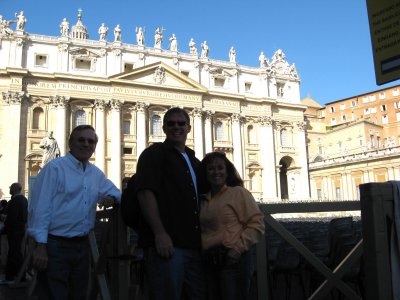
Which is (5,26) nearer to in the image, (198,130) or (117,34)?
(117,34)

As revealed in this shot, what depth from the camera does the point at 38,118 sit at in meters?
34.0

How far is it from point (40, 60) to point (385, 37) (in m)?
35.4

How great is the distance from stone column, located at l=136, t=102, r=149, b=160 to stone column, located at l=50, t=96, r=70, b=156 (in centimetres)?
601

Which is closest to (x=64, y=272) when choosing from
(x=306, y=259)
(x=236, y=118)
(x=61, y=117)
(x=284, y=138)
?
(x=306, y=259)

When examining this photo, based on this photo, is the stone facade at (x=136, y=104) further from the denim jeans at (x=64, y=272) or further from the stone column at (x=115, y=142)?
the denim jeans at (x=64, y=272)

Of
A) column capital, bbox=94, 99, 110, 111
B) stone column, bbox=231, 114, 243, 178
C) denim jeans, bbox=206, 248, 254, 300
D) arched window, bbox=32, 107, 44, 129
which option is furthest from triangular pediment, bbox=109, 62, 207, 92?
denim jeans, bbox=206, 248, 254, 300

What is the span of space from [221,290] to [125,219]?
1.04 meters

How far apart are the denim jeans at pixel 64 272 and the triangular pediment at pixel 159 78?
108 ft

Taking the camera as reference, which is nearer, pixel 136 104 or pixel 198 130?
pixel 136 104

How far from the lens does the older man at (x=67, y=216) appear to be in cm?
363

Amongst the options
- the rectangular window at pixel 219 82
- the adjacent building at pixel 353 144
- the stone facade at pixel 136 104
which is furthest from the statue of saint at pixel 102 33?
the adjacent building at pixel 353 144

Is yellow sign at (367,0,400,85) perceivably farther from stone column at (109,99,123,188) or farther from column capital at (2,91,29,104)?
column capital at (2,91,29,104)

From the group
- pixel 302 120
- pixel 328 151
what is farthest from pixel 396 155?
pixel 328 151

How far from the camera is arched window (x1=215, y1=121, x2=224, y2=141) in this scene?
40.4 m
